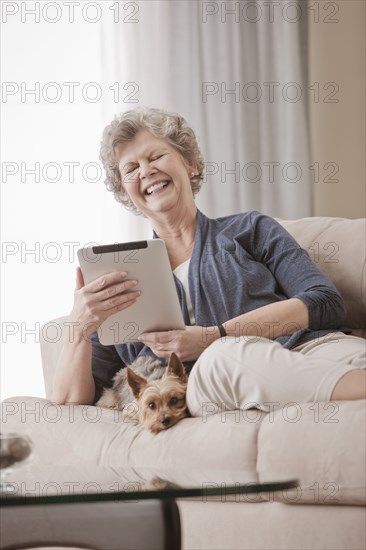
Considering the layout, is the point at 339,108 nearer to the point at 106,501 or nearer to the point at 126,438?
the point at 126,438

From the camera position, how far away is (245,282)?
190cm

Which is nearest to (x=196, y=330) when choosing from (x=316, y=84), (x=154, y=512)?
(x=154, y=512)

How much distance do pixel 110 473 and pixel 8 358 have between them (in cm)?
204

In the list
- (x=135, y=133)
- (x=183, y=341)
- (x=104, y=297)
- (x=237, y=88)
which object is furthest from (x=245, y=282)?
(x=237, y=88)

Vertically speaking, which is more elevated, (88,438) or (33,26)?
(33,26)

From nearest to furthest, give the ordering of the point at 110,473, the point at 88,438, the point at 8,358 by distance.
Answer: the point at 110,473 < the point at 88,438 < the point at 8,358

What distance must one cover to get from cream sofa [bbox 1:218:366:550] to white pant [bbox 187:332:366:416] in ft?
0.14

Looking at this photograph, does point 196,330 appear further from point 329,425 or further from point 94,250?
point 329,425

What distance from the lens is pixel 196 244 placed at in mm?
2004

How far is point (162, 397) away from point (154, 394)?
21 mm

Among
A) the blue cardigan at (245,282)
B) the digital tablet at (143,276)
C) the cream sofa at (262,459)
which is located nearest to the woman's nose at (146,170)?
the blue cardigan at (245,282)

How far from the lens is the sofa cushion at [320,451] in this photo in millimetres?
1288

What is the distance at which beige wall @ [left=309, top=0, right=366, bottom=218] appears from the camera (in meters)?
3.12

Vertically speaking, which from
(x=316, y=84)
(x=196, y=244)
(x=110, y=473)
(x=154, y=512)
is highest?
(x=316, y=84)
